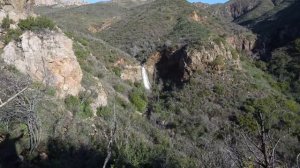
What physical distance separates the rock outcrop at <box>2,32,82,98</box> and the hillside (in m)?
0.06

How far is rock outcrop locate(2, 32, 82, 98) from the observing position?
82.3 ft

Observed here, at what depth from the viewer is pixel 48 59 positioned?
85.9 ft

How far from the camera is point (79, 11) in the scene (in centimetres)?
6931

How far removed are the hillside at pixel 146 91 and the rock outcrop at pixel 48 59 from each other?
2.5 inches

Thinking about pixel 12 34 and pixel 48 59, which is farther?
pixel 48 59

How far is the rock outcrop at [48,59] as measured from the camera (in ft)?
82.3

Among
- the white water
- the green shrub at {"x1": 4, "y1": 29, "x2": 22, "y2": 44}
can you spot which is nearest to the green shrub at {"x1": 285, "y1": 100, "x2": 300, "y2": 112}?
the white water

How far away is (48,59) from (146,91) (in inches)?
766

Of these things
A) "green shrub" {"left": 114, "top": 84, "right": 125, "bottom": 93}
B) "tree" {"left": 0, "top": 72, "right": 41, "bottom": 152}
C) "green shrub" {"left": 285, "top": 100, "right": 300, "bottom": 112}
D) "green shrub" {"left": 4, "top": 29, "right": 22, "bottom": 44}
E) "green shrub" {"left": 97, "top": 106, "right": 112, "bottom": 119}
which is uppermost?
"green shrub" {"left": 4, "top": 29, "right": 22, "bottom": 44}

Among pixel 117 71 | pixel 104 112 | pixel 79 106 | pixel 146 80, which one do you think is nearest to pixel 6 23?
pixel 79 106

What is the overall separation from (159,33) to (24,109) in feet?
131

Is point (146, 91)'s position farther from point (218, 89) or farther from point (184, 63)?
point (218, 89)

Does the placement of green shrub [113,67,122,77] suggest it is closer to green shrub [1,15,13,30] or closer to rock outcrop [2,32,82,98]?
rock outcrop [2,32,82,98]

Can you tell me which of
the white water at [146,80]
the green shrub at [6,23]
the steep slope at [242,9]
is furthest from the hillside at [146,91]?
the steep slope at [242,9]
